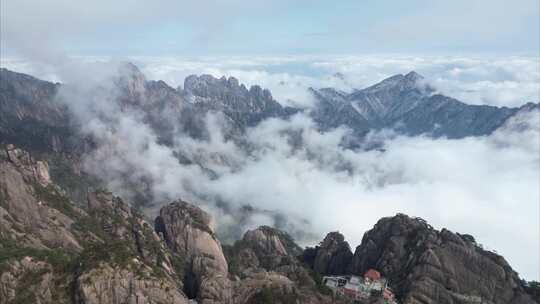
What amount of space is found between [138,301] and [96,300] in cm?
739

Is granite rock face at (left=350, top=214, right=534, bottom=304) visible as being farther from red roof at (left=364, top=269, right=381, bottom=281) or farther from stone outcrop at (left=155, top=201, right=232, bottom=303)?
stone outcrop at (left=155, top=201, right=232, bottom=303)

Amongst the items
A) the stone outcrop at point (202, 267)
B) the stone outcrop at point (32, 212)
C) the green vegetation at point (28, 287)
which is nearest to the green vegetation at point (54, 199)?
the stone outcrop at point (32, 212)

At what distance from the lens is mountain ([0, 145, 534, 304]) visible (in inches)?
4067

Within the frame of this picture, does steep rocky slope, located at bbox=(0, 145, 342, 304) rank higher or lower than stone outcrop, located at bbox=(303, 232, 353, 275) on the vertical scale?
higher

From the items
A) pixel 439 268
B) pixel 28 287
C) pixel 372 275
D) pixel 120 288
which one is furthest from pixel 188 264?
pixel 439 268

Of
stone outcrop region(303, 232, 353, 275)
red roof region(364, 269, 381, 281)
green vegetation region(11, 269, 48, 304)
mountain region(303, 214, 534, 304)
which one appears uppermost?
green vegetation region(11, 269, 48, 304)

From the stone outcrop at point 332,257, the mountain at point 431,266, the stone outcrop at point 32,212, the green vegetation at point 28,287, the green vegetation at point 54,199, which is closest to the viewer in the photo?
the green vegetation at point 28,287

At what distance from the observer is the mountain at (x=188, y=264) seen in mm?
103312

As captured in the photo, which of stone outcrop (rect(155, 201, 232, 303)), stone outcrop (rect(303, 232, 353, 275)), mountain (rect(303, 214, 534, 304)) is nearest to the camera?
stone outcrop (rect(155, 201, 232, 303))

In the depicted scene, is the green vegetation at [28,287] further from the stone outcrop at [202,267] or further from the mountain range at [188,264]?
the stone outcrop at [202,267]

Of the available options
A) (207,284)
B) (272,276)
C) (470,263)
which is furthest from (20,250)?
(470,263)

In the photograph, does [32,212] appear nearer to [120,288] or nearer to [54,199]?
[54,199]

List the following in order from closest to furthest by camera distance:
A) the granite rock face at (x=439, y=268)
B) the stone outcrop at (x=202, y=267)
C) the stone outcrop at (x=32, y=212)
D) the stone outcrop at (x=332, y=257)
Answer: the stone outcrop at (x=202, y=267), the granite rock face at (x=439, y=268), the stone outcrop at (x=32, y=212), the stone outcrop at (x=332, y=257)

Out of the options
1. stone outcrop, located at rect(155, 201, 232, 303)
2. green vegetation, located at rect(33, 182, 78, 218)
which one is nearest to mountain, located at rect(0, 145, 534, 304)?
stone outcrop, located at rect(155, 201, 232, 303)
